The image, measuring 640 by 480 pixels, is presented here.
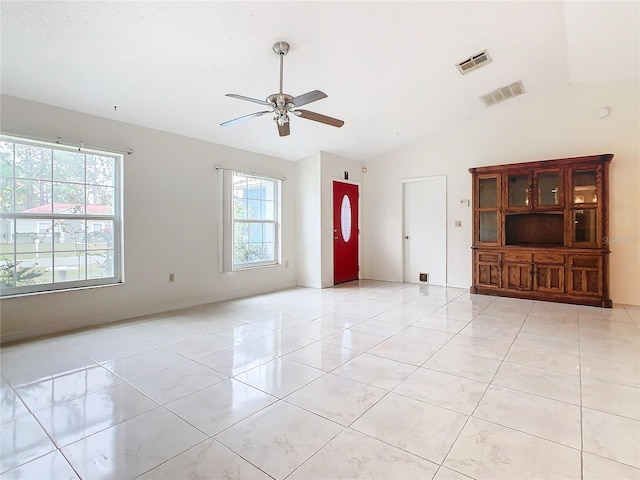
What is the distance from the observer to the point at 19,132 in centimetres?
335

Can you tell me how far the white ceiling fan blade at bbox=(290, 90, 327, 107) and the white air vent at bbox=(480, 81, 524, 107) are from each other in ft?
10.9

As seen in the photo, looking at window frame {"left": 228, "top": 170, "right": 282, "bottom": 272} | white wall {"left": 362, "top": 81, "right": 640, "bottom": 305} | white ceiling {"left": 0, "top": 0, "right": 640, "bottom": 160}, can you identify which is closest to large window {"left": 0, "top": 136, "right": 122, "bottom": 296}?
white ceiling {"left": 0, "top": 0, "right": 640, "bottom": 160}

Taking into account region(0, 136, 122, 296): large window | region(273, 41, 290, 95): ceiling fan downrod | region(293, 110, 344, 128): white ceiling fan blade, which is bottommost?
region(0, 136, 122, 296): large window

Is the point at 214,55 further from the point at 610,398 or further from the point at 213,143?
the point at 610,398

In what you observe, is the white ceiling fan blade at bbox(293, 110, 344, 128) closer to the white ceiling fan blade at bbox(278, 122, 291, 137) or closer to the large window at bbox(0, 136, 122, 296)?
the white ceiling fan blade at bbox(278, 122, 291, 137)

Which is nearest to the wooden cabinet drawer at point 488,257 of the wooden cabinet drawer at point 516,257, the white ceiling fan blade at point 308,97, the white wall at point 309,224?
the wooden cabinet drawer at point 516,257

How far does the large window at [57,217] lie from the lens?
3.39 metres

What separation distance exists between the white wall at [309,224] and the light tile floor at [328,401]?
238 cm

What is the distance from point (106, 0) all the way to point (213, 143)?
8.56 ft

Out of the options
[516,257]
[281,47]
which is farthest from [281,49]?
[516,257]

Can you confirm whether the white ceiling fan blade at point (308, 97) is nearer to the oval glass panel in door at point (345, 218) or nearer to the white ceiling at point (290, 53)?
the white ceiling at point (290, 53)

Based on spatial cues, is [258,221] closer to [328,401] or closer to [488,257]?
[488,257]

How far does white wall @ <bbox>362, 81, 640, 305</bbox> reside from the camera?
4664 mm

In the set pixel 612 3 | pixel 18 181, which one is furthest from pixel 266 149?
pixel 612 3
